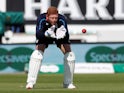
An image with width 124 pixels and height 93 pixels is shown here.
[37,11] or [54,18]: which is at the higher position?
[54,18]

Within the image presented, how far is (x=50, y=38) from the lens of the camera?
9484 millimetres

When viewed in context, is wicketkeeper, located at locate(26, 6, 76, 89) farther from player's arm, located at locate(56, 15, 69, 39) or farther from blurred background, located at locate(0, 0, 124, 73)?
blurred background, located at locate(0, 0, 124, 73)

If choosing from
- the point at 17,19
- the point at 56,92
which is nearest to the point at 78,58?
the point at 17,19

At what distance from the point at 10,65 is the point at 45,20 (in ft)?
34.1

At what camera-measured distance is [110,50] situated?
20016mm

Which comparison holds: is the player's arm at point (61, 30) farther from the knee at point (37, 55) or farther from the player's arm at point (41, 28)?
the knee at point (37, 55)

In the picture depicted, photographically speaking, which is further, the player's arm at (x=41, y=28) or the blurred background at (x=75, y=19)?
the blurred background at (x=75, y=19)

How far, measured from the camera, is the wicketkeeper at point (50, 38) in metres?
9.41

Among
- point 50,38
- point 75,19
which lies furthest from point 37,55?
point 75,19

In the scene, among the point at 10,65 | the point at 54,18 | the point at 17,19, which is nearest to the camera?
the point at 54,18

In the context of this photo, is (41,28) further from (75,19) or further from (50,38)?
(75,19)

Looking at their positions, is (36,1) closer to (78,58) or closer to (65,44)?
(78,58)

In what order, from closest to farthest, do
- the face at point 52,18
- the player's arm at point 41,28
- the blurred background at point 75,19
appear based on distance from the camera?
the face at point 52,18 < the player's arm at point 41,28 < the blurred background at point 75,19

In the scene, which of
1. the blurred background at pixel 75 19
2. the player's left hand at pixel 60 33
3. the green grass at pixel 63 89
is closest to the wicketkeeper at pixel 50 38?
the player's left hand at pixel 60 33
